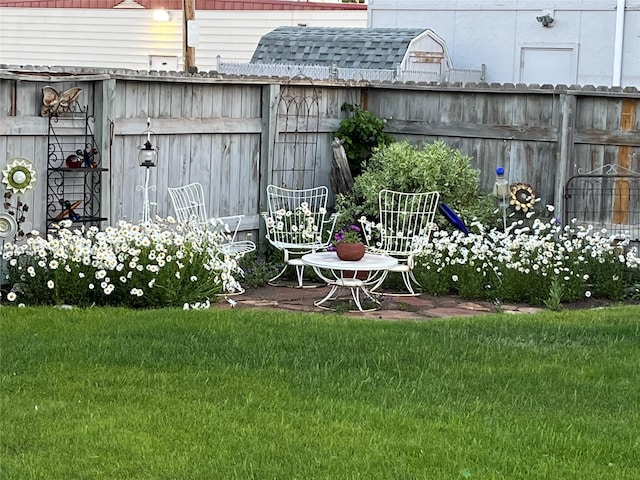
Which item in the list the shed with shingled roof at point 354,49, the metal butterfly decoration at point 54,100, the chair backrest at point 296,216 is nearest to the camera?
the metal butterfly decoration at point 54,100

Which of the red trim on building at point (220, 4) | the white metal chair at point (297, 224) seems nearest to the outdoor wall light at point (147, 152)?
the white metal chair at point (297, 224)

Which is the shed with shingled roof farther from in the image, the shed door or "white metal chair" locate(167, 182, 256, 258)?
"white metal chair" locate(167, 182, 256, 258)

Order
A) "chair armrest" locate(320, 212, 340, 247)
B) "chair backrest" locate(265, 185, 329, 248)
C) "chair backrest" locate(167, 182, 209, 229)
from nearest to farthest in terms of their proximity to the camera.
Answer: "chair backrest" locate(167, 182, 209, 229) → "chair backrest" locate(265, 185, 329, 248) → "chair armrest" locate(320, 212, 340, 247)

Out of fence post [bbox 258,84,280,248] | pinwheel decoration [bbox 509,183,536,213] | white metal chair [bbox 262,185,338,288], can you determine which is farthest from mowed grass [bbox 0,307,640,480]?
fence post [bbox 258,84,280,248]

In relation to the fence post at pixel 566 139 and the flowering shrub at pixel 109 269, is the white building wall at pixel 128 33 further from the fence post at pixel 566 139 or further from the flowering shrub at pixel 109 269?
the flowering shrub at pixel 109 269

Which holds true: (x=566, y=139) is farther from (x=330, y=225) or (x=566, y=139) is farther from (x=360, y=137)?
(x=330, y=225)

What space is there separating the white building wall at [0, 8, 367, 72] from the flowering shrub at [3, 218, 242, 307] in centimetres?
1433

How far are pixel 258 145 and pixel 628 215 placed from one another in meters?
3.40

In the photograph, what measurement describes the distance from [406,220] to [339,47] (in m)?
6.53

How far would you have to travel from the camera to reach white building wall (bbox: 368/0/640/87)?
17016 millimetres

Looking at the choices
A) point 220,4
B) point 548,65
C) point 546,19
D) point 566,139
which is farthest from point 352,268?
point 220,4

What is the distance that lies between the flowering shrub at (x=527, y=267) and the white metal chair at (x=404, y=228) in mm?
140

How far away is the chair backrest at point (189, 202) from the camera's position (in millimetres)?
9297

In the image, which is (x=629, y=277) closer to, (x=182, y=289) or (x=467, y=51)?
(x=182, y=289)
